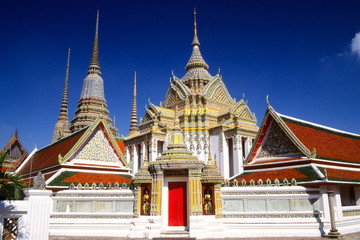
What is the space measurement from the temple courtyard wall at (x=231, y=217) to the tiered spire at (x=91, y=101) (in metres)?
22.7

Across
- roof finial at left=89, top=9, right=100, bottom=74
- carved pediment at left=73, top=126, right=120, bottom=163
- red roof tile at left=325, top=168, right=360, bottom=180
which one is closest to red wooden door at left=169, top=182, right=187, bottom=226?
red roof tile at left=325, top=168, right=360, bottom=180

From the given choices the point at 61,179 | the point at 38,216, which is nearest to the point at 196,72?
the point at 61,179

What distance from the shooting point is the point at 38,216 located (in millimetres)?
7551

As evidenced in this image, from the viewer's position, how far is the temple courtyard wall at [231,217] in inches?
511

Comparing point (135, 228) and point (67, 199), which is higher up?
point (67, 199)

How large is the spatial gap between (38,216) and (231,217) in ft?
27.4

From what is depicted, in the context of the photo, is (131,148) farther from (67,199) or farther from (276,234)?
(276,234)

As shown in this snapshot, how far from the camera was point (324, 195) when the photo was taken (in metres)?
13.5

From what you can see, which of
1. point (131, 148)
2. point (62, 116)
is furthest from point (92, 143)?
point (62, 116)

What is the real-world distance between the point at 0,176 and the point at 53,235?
7486mm

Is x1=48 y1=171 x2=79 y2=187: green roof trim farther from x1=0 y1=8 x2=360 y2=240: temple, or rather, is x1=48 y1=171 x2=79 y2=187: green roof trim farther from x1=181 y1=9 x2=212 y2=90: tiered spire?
x1=181 y1=9 x2=212 y2=90: tiered spire

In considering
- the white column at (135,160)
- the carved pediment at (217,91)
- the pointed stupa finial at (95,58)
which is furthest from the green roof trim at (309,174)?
the pointed stupa finial at (95,58)

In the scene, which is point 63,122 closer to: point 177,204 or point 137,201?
point 137,201

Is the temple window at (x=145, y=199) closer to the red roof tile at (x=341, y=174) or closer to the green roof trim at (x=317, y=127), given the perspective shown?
the red roof tile at (x=341, y=174)
